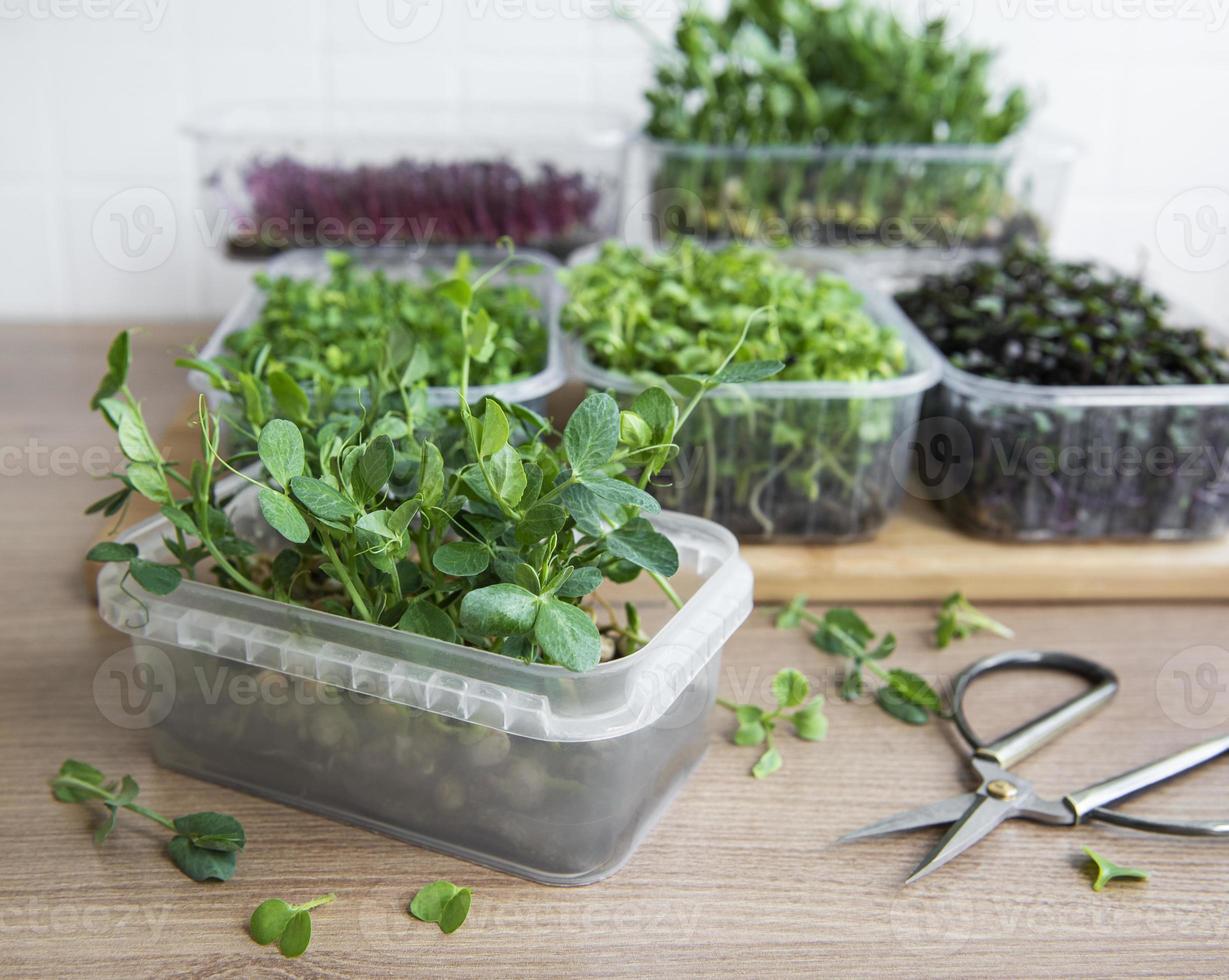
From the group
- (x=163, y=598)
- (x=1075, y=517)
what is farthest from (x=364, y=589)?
(x=1075, y=517)

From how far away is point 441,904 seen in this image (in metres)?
0.51

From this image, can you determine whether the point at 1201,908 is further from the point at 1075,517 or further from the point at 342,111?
the point at 342,111

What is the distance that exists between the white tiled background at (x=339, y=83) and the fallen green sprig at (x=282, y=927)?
80cm

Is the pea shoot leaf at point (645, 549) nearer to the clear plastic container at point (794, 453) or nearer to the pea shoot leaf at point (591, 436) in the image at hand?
the pea shoot leaf at point (591, 436)

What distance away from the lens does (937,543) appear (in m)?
0.83

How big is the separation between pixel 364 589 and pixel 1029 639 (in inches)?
17.5

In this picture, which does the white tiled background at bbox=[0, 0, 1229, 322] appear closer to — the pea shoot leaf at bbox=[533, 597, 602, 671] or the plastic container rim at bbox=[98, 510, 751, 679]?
the plastic container rim at bbox=[98, 510, 751, 679]

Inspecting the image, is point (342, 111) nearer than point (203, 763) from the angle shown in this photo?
No
